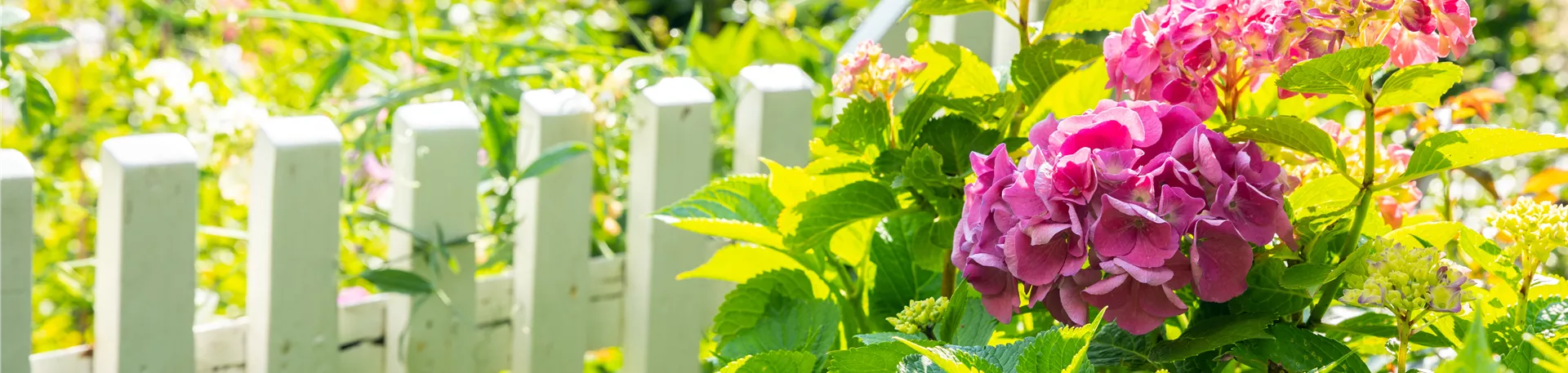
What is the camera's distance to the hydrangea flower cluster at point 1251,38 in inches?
25.3

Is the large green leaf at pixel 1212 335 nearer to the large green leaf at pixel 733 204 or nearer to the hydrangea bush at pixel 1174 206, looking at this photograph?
the hydrangea bush at pixel 1174 206

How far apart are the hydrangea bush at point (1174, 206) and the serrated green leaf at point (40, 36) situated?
0.87 m

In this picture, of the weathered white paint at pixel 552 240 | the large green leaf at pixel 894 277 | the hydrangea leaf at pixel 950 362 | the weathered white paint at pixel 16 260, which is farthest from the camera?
the weathered white paint at pixel 552 240

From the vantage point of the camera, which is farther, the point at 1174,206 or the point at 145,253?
the point at 145,253

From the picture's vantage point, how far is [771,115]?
1504 millimetres

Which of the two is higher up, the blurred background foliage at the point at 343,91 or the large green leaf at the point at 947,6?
the large green leaf at the point at 947,6

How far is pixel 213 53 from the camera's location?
205 centimetres

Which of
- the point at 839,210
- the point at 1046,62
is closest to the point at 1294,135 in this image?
the point at 1046,62

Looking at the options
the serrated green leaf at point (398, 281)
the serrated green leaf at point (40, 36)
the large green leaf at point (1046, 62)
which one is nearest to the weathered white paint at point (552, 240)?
the serrated green leaf at point (398, 281)

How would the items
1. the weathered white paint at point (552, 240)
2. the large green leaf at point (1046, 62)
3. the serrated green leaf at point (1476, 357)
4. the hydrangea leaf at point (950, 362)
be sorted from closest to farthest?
the serrated green leaf at point (1476, 357)
the hydrangea leaf at point (950, 362)
the large green leaf at point (1046, 62)
the weathered white paint at point (552, 240)

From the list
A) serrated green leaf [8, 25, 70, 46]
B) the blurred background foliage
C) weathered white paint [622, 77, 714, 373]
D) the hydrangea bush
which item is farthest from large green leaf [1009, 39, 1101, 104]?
serrated green leaf [8, 25, 70, 46]

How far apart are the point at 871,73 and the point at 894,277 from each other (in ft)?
0.65

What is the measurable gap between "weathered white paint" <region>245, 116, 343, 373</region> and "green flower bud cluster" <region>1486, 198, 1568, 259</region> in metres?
1.01

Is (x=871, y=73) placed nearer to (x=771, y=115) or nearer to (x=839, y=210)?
(x=839, y=210)
